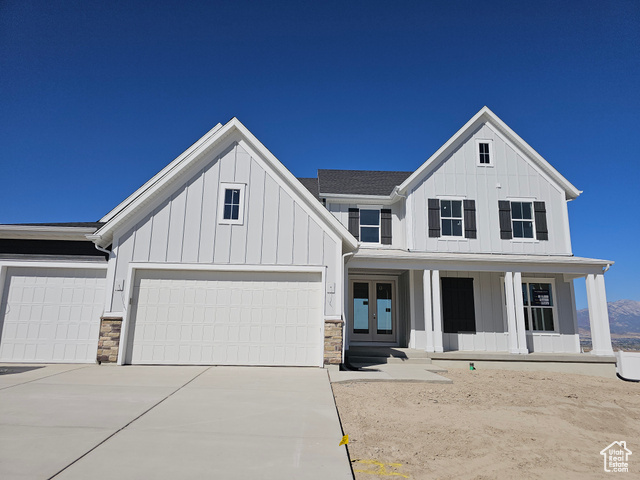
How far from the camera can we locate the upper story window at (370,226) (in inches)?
562

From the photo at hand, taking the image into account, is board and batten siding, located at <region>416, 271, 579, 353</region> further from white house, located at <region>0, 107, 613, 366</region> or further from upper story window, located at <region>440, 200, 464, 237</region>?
white house, located at <region>0, 107, 613, 366</region>

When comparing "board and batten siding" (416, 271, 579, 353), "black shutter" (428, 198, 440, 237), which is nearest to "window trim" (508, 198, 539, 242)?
"board and batten siding" (416, 271, 579, 353)

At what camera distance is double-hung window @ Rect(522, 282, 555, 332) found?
43.3ft

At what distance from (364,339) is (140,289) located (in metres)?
7.89

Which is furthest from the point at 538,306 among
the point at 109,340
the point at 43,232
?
the point at 43,232

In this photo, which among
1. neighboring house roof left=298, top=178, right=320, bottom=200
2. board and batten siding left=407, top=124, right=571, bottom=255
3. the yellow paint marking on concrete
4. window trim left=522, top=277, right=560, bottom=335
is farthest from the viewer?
neighboring house roof left=298, top=178, right=320, bottom=200

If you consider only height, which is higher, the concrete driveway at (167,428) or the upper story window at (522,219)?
the upper story window at (522,219)

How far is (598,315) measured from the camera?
12.3 metres

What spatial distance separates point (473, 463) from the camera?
3.92 meters

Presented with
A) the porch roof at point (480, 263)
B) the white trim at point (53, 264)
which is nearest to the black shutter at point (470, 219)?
the porch roof at point (480, 263)

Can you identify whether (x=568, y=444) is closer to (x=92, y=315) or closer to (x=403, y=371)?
(x=403, y=371)

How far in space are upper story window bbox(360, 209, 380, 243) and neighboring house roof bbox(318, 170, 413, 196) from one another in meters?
0.76

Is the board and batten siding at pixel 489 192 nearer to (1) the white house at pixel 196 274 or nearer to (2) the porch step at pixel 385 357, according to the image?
(2) the porch step at pixel 385 357

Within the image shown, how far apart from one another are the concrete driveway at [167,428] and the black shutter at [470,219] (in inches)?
339
